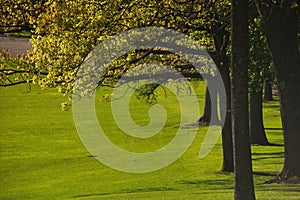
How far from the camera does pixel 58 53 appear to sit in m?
23.2

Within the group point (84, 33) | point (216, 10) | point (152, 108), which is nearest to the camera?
point (84, 33)

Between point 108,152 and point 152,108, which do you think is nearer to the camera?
point 108,152

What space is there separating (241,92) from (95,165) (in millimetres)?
25163

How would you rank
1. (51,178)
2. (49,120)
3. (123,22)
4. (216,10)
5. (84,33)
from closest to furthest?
(84,33) < (123,22) < (216,10) < (51,178) < (49,120)

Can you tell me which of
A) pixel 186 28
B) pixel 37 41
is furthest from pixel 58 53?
pixel 186 28

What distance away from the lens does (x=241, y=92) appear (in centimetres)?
1486

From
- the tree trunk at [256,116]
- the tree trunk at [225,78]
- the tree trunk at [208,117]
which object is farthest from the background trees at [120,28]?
the tree trunk at [208,117]

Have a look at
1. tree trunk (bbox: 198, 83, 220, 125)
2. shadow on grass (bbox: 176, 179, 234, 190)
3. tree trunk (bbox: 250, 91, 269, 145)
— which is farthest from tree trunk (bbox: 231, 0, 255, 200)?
tree trunk (bbox: 198, 83, 220, 125)

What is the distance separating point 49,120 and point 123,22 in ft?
124

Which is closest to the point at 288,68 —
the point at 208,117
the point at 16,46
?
the point at 208,117

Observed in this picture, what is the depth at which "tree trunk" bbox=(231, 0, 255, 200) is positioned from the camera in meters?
14.7

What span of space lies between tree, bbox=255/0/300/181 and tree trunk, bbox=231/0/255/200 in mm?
7710

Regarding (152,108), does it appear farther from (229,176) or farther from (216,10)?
(216,10)

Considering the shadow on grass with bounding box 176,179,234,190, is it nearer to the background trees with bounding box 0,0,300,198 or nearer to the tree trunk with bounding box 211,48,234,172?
the tree trunk with bounding box 211,48,234,172
